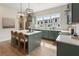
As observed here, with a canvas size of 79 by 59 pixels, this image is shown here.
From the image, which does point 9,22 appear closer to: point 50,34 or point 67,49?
point 50,34

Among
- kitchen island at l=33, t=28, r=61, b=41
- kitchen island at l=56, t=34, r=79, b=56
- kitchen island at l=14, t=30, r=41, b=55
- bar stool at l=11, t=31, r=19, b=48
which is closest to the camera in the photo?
kitchen island at l=56, t=34, r=79, b=56

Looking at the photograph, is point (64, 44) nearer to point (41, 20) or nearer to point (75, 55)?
point (75, 55)

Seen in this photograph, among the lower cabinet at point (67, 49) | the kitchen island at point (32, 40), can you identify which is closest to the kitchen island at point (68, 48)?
the lower cabinet at point (67, 49)

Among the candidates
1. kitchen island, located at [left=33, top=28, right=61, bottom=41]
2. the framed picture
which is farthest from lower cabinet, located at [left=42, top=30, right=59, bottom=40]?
the framed picture

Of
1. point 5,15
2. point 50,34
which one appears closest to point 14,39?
point 5,15

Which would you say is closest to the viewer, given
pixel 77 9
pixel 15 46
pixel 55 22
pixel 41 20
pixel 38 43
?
pixel 77 9

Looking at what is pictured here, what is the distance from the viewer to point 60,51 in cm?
139

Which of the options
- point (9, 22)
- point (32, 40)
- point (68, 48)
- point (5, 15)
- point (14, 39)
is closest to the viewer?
point (68, 48)

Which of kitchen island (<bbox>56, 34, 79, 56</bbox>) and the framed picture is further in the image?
the framed picture

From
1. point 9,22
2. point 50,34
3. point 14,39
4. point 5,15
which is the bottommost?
point 14,39

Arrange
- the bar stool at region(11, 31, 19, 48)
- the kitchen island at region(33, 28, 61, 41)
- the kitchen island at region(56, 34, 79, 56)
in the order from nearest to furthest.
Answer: the kitchen island at region(56, 34, 79, 56), the kitchen island at region(33, 28, 61, 41), the bar stool at region(11, 31, 19, 48)

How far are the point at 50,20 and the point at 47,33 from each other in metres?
0.55

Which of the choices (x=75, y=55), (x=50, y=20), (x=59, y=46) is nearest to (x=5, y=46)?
(x=50, y=20)

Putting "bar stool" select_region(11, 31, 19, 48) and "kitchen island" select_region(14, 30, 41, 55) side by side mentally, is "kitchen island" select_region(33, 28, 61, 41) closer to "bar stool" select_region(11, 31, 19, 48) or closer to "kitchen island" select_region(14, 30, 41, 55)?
"kitchen island" select_region(14, 30, 41, 55)
